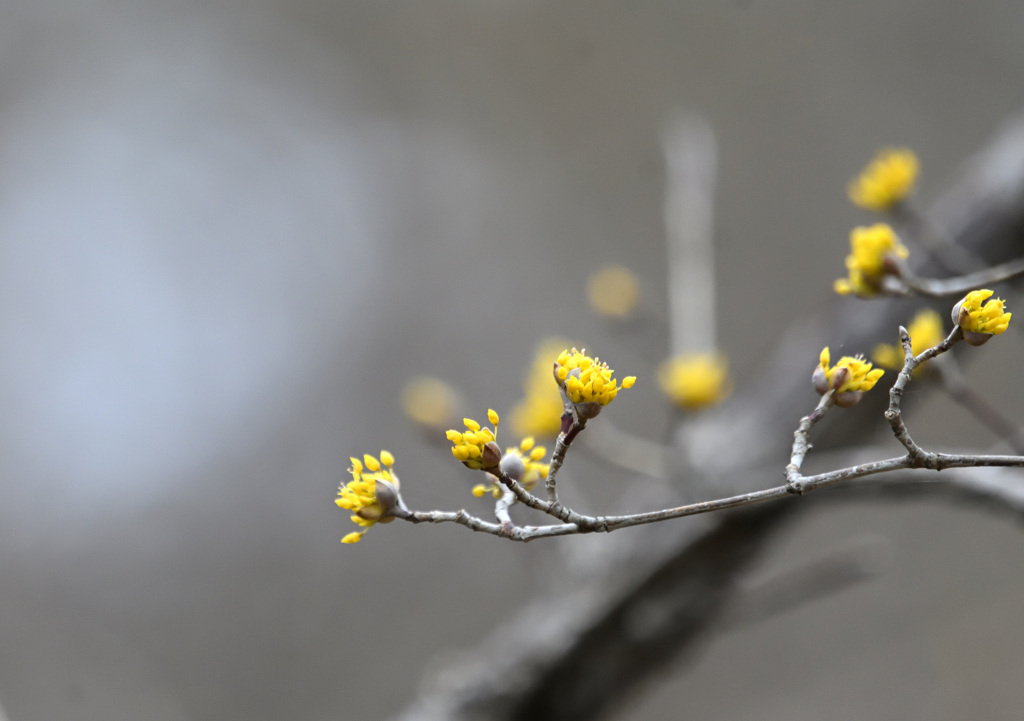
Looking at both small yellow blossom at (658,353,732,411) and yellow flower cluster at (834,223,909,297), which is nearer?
yellow flower cluster at (834,223,909,297)

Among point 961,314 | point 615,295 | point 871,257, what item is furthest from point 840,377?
point 615,295

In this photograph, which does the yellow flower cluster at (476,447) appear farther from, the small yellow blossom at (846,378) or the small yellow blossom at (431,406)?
the small yellow blossom at (431,406)

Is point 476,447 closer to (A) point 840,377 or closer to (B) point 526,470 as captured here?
(B) point 526,470

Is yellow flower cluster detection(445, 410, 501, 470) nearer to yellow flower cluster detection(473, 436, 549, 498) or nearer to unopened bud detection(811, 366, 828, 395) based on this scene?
yellow flower cluster detection(473, 436, 549, 498)

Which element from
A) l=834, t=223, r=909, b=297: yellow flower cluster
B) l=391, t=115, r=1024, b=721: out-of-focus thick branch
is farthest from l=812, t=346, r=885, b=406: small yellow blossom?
l=391, t=115, r=1024, b=721: out-of-focus thick branch

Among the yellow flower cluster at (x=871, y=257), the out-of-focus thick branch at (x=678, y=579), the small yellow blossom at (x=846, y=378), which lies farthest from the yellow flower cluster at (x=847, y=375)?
the out-of-focus thick branch at (x=678, y=579)
